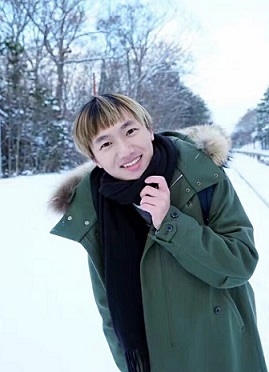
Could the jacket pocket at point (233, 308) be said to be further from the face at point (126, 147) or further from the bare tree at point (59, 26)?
the bare tree at point (59, 26)

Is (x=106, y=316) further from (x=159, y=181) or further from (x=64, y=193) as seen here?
(x=159, y=181)

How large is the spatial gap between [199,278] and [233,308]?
17 cm

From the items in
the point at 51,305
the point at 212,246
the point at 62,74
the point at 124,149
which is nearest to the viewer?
the point at 212,246

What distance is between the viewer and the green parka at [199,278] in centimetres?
115

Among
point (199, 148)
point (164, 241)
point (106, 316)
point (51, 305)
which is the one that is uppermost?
point (199, 148)

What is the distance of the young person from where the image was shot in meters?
1.17

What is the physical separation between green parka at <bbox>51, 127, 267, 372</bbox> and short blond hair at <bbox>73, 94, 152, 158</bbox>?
0.20 metres

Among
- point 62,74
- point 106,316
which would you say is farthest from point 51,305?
point 62,74

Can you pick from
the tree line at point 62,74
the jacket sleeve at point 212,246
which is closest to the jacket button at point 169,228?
the jacket sleeve at point 212,246

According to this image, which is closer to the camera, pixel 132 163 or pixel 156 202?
pixel 156 202

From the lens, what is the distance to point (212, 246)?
1.14 m

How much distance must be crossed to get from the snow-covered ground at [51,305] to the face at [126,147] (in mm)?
297

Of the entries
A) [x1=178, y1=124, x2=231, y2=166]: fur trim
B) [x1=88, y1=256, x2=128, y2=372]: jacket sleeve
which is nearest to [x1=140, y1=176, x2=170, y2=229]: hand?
[x1=178, y1=124, x2=231, y2=166]: fur trim

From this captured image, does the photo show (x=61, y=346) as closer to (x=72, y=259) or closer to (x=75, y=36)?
(x=72, y=259)
